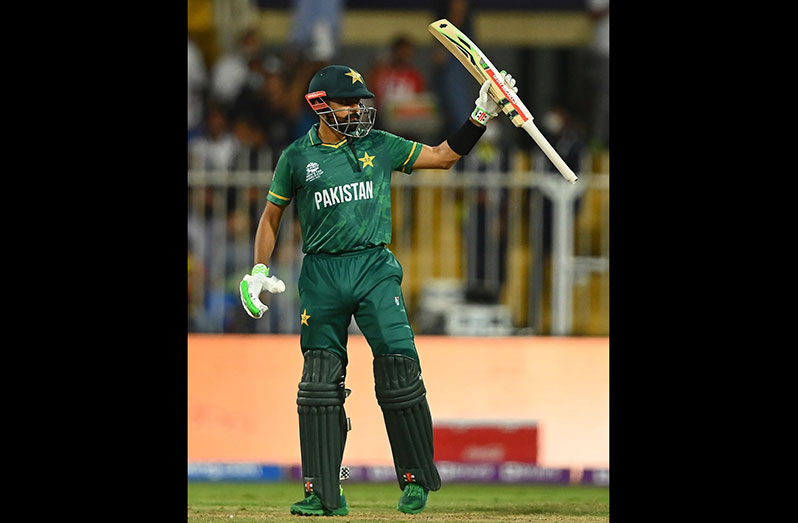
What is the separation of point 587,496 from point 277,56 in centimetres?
748

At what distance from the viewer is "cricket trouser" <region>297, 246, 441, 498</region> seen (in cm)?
812

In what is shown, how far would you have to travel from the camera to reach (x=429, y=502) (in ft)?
30.5

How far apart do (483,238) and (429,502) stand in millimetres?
4579

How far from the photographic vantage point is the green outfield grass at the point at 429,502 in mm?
8367

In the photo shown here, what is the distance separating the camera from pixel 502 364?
12320 millimetres

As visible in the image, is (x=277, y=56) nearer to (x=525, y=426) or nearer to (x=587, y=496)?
(x=525, y=426)

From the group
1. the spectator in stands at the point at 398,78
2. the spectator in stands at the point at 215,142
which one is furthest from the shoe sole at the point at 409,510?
the spectator in stands at the point at 398,78

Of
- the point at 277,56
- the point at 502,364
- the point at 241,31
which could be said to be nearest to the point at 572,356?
the point at 502,364

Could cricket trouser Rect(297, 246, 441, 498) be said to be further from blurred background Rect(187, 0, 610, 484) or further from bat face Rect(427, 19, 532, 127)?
blurred background Rect(187, 0, 610, 484)

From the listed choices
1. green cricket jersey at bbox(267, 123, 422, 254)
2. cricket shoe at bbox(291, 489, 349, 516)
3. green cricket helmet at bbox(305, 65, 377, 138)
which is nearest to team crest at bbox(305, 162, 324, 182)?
green cricket jersey at bbox(267, 123, 422, 254)

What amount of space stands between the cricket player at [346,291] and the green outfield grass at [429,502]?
32 centimetres

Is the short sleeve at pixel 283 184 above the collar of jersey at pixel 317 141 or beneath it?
beneath

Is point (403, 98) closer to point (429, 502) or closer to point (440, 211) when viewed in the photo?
point (440, 211)

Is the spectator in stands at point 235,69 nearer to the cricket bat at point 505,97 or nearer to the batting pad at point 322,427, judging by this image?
the cricket bat at point 505,97
